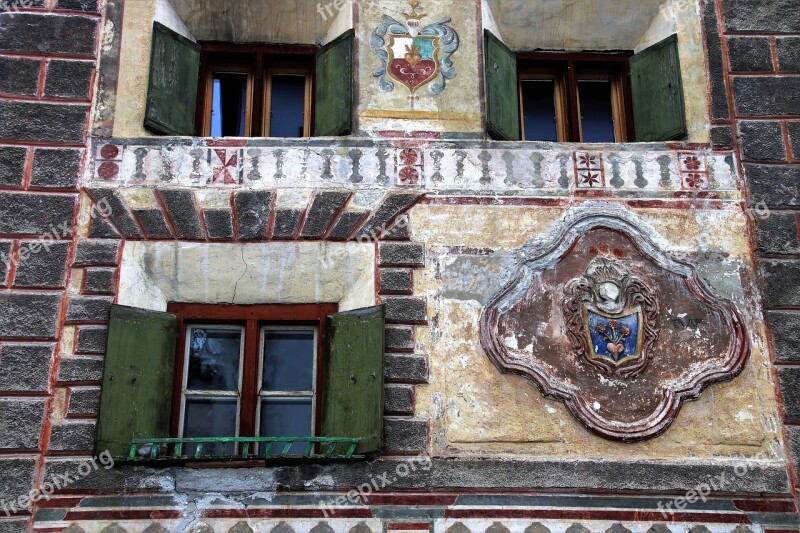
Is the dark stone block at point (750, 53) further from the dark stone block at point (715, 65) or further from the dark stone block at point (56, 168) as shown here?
the dark stone block at point (56, 168)

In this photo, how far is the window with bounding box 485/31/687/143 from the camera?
29.5ft

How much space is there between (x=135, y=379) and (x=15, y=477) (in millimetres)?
1013

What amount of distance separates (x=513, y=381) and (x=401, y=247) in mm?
1308

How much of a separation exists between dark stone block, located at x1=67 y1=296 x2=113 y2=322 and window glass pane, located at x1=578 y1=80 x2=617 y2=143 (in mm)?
4086

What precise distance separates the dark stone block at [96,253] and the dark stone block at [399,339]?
209cm

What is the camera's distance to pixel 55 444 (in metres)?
7.67

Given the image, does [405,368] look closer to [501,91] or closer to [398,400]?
[398,400]

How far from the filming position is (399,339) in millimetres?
8047

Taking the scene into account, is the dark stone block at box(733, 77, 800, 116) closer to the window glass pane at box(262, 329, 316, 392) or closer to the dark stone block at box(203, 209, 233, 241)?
the window glass pane at box(262, 329, 316, 392)

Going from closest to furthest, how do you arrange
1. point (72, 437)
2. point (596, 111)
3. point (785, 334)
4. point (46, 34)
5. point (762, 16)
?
point (72, 437), point (785, 334), point (46, 34), point (762, 16), point (596, 111)

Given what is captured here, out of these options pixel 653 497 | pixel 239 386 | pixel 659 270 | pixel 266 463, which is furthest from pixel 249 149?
pixel 653 497

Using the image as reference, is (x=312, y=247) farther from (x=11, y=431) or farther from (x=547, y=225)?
(x=11, y=431)

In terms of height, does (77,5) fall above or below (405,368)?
above

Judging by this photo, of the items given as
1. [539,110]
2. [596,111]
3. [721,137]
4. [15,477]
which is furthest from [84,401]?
[721,137]
